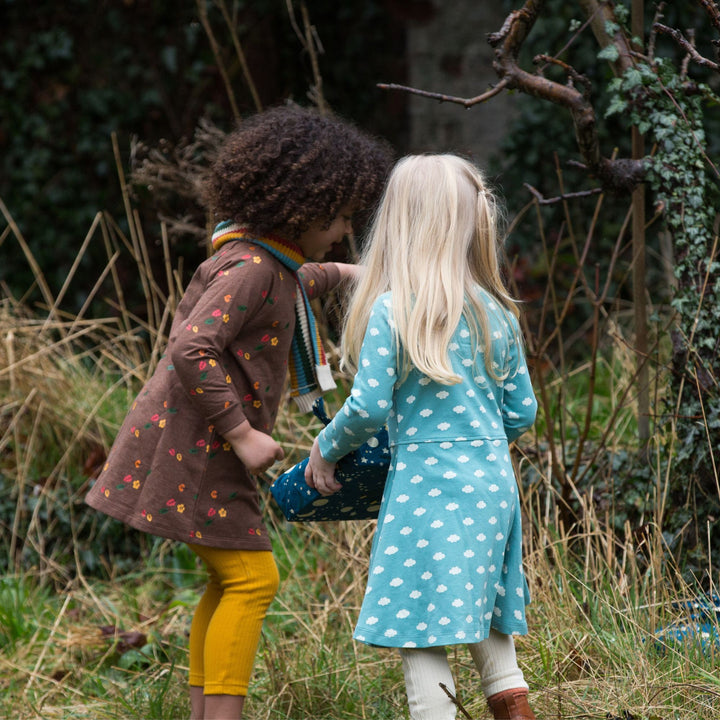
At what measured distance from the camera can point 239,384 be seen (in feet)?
7.68

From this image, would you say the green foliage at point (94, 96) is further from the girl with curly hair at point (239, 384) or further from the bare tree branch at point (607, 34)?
the girl with curly hair at point (239, 384)

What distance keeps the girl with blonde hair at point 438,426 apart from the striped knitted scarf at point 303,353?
1.06 ft

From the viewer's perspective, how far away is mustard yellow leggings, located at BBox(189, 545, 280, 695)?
233 cm

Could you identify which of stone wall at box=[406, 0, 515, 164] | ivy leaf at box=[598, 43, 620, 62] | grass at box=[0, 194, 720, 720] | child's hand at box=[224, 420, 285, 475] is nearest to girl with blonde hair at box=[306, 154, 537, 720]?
child's hand at box=[224, 420, 285, 475]

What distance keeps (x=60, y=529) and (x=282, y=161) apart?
7.47 ft

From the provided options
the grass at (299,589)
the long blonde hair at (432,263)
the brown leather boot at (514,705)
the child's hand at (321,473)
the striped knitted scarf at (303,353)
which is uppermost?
the long blonde hair at (432,263)

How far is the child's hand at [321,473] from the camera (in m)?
2.14

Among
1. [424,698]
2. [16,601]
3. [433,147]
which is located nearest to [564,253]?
[433,147]

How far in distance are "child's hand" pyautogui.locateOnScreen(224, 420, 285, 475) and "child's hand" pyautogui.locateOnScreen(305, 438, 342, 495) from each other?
0.11 m

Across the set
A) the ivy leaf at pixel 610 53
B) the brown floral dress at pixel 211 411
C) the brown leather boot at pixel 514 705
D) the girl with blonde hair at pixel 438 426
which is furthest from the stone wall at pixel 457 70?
the brown leather boot at pixel 514 705

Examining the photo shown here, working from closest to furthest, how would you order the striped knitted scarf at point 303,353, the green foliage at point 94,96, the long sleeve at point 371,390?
the long sleeve at point 371,390, the striped knitted scarf at point 303,353, the green foliage at point 94,96

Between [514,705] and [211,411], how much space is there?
3.07ft

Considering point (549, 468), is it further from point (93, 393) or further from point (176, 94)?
point (176, 94)

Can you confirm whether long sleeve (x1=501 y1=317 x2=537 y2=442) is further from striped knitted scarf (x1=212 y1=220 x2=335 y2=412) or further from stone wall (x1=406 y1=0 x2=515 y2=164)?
stone wall (x1=406 y1=0 x2=515 y2=164)
